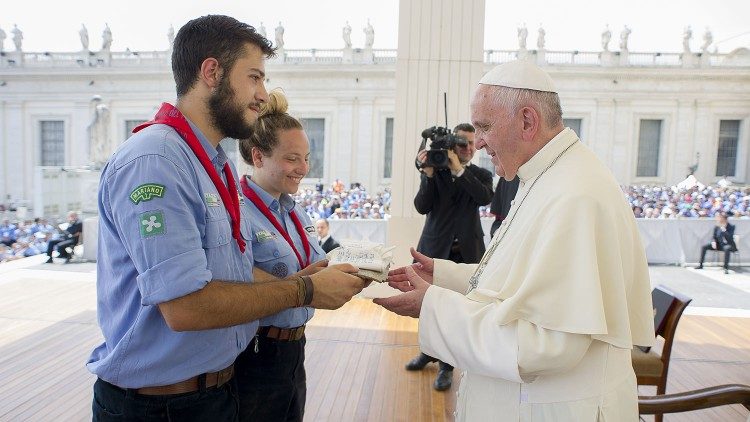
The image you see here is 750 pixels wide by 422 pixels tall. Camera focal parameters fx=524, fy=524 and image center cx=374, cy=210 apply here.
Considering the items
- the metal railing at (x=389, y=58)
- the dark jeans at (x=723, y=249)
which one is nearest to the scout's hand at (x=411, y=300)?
the dark jeans at (x=723, y=249)

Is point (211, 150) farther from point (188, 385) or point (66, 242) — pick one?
point (66, 242)

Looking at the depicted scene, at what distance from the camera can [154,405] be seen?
4.32ft

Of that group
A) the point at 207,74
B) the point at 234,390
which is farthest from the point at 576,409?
the point at 207,74

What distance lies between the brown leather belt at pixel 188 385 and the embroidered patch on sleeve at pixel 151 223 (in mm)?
441

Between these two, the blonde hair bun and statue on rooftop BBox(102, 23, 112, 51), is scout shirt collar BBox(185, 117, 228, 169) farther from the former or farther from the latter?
statue on rooftop BBox(102, 23, 112, 51)

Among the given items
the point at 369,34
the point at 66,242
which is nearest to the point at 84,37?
the point at 369,34

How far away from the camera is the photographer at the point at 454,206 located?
12.9ft

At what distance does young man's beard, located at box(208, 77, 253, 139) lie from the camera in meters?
1.35

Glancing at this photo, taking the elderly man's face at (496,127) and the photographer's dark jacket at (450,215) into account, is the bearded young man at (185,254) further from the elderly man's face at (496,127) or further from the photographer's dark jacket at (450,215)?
the photographer's dark jacket at (450,215)

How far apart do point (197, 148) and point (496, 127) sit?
833 millimetres

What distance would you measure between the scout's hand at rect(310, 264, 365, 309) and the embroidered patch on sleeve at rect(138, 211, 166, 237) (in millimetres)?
481

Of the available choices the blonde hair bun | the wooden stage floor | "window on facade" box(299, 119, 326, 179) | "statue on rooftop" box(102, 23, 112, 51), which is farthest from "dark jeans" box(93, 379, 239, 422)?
"statue on rooftop" box(102, 23, 112, 51)

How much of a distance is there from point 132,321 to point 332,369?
3.05m

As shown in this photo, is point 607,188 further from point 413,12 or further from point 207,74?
point 413,12
